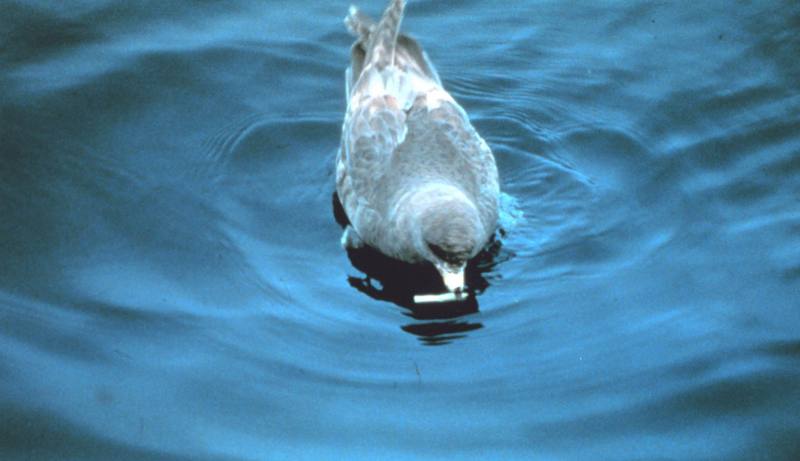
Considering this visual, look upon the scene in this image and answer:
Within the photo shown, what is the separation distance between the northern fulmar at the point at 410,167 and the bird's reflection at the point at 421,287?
0.29 feet

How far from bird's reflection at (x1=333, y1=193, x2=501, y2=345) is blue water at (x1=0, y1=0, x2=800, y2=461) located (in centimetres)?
3

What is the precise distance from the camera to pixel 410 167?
287 inches

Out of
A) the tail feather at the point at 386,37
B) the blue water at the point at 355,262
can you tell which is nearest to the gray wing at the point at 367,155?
the blue water at the point at 355,262

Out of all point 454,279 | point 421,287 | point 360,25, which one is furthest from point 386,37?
point 454,279

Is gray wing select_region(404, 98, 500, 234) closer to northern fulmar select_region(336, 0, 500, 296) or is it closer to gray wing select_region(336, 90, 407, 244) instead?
northern fulmar select_region(336, 0, 500, 296)

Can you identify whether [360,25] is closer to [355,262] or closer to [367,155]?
[367,155]

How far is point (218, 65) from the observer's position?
29.0 ft

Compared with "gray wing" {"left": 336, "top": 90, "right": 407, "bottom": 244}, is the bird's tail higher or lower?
higher

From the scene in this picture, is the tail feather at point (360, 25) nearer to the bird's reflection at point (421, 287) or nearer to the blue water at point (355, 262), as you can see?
the blue water at point (355, 262)

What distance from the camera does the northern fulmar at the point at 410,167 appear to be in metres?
6.56

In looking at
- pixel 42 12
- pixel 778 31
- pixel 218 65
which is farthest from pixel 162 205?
pixel 778 31

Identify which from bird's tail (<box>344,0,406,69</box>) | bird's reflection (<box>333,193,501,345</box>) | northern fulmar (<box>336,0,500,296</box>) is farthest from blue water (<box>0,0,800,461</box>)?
bird's tail (<box>344,0,406,69</box>)

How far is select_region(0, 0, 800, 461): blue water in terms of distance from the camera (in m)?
5.32

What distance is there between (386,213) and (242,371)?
193 centimetres
